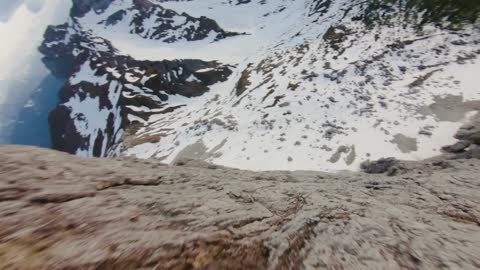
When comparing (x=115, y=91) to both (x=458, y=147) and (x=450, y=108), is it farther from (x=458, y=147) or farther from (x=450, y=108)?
(x=458, y=147)

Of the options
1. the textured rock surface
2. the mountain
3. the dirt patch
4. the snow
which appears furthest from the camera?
the snow

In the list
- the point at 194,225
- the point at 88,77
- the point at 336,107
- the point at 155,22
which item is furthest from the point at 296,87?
the point at 155,22

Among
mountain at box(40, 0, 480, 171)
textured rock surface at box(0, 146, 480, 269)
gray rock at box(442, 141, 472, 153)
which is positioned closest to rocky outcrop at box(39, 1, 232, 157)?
mountain at box(40, 0, 480, 171)

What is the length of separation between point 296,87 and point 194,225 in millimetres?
23452

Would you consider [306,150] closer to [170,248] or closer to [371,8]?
[170,248]

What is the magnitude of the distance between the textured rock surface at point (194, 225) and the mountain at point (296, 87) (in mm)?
10996

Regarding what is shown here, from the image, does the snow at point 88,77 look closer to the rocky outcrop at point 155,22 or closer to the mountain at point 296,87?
the mountain at point 296,87

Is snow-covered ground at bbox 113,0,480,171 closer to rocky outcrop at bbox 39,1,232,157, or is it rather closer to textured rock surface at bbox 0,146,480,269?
rocky outcrop at bbox 39,1,232,157

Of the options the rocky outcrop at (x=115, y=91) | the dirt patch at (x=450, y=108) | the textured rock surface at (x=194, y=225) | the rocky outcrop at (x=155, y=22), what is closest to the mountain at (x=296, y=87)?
the dirt patch at (x=450, y=108)

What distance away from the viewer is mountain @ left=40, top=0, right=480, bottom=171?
18.8m

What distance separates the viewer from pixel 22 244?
3311mm

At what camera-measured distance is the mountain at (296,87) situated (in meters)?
18.8

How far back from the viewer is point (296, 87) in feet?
88.0

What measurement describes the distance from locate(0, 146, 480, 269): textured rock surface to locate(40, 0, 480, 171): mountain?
11.0 metres
